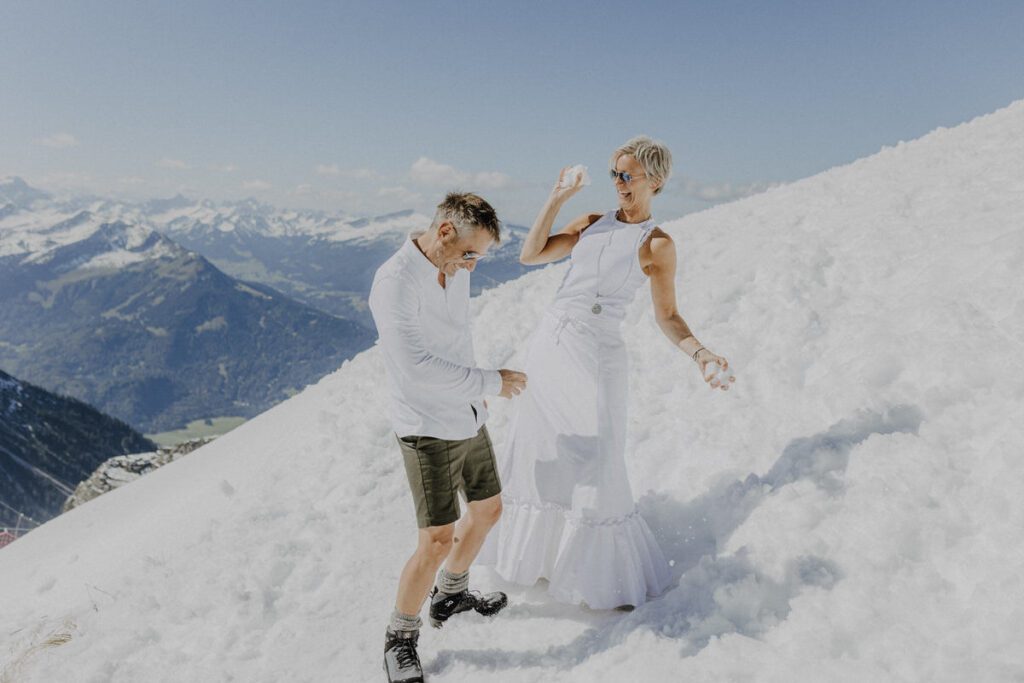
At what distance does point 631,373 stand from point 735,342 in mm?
1619

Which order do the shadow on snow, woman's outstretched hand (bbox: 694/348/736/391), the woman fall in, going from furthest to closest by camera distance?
the woman < woman's outstretched hand (bbox: 694/348/736/391) < the shadow on snow

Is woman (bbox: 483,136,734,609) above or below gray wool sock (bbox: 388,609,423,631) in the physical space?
above

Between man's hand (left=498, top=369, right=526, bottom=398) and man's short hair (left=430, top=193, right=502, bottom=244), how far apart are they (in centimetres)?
103

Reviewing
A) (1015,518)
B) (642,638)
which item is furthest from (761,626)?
(1015,518)

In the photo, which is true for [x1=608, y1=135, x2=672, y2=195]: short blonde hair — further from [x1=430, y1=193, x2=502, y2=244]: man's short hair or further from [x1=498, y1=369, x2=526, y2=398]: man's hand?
[x1=498, y1=369, x2=526, y2=398]: man's hand

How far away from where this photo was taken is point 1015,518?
3914 millimetres

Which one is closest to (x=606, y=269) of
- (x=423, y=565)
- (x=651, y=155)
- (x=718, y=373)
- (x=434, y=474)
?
(x=651, y=155)

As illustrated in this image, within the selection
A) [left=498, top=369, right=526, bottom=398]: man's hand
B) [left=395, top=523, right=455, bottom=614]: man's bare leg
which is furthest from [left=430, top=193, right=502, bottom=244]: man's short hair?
[left=395, top=523, right=455, bottom=614]: man's bare leg

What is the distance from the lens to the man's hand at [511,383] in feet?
14.7

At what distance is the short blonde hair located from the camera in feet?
15.5

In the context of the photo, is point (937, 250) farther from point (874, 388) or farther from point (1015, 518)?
point (1015, 518)

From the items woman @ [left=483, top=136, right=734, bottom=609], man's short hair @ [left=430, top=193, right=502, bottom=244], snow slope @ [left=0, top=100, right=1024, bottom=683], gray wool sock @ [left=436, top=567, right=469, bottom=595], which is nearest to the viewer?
snow slope @ [left=0, top=100, right=1024, bottom=683]

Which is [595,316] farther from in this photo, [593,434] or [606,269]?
[593,434]

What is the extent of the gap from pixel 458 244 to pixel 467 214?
0.73ft
